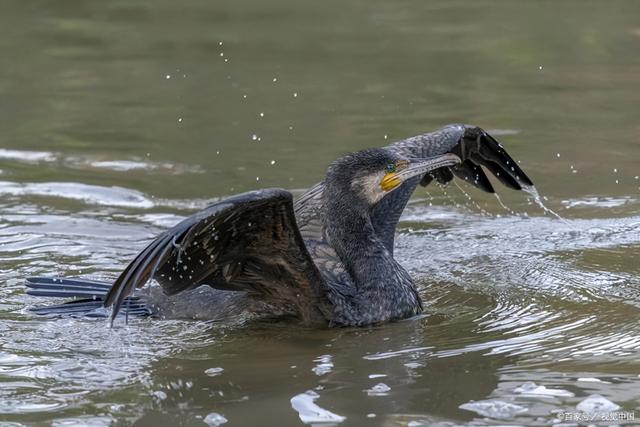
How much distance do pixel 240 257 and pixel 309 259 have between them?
14.1 inches

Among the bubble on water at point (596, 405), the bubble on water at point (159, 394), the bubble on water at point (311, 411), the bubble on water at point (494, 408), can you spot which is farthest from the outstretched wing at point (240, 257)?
A: the bubble on water at point (596, 405)

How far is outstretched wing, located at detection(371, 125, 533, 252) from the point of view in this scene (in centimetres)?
794

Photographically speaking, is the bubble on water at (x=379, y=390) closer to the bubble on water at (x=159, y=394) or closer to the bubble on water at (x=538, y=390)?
the bubble on water at (x=538, y=390)

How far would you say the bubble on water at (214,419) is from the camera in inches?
223

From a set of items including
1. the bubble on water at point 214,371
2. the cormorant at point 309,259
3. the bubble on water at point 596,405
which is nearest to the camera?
the bubble on water at point 596,405

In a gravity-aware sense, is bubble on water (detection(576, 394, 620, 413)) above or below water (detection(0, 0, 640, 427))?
below

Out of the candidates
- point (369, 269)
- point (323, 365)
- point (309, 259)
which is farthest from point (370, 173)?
point (323, 365)

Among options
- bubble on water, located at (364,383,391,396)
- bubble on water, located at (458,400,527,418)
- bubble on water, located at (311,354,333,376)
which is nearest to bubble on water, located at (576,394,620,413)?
bubble on water, located at (458,400,527,418)

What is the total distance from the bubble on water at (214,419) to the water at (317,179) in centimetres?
3

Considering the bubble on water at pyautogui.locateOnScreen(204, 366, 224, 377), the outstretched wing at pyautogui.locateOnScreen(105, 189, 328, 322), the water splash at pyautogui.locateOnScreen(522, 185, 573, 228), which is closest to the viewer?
the outstretched wing at pyautogui.locateOnScreen(105, 189, 328, 322)

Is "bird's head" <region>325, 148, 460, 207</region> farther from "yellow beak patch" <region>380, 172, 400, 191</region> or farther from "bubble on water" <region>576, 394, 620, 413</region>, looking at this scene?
"bubble on water" <region>576, 394, 620, 413</region>

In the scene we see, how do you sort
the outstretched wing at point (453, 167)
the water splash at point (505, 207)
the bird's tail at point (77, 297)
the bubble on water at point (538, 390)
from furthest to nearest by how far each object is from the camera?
the water splash at point (505, 207) → the outstretched wing at point (453, 167) → the bird's tail at point (77, 297) → the bubble on water at point (538, 390)

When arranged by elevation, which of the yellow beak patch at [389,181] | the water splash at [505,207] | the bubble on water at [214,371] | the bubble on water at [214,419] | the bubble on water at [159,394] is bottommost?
the bubble on water at [214,419]

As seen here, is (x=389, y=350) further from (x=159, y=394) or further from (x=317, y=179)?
(x=317, y=179)
